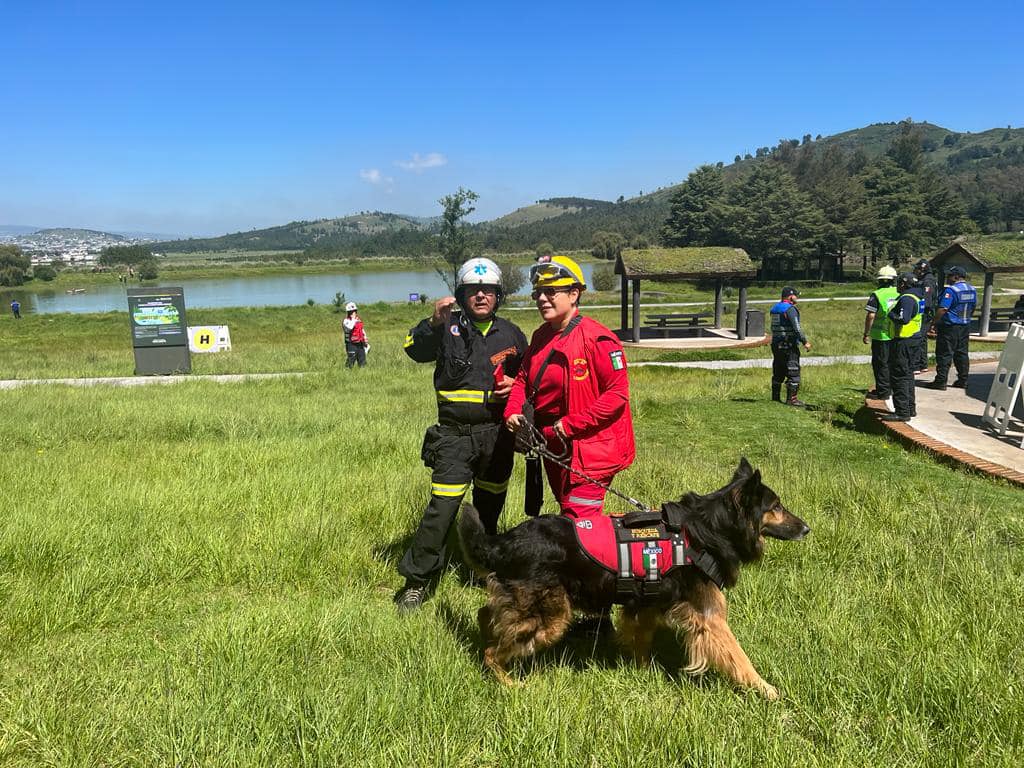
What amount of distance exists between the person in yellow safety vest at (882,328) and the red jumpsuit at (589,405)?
6.80m

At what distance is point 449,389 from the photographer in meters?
3.70

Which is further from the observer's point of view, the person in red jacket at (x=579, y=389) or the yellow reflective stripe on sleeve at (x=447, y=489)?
the yellow reflective stripe on sleeve at (x=447, y=489)

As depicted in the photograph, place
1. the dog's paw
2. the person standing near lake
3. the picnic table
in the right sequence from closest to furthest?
the dog's paw < the person standing near lake < the picnic table

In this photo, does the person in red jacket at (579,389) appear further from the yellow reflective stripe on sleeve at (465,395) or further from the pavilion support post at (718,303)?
the pavilion support post at (718,303)

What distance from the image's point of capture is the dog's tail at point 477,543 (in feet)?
9.57

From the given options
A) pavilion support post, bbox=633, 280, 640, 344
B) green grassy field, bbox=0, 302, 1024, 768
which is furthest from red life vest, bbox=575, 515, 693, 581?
pavilion support post, bbox=633, 280, 640, 344

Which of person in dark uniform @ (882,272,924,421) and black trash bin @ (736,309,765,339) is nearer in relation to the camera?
person in dark uniform @ (882,272,924,421)

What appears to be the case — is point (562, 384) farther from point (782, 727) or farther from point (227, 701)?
point (227, 701)

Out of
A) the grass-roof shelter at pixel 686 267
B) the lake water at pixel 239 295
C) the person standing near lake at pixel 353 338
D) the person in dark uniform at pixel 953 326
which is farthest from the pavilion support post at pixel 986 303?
the lake water at pixel 239 295

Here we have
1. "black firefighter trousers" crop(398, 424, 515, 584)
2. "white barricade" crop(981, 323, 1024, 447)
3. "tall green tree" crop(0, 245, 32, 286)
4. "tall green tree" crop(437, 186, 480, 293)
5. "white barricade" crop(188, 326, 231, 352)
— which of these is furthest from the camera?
"tall green tree" crop(0, 245, 32, 286)

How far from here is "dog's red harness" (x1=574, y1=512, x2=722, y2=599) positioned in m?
2.78

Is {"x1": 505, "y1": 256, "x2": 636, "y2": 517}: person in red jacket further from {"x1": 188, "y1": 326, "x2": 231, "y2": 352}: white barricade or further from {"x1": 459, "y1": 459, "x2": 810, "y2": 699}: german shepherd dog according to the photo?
{"x1": 188, "y1": 326, "x2": 231, "y2": 352}: white barricade

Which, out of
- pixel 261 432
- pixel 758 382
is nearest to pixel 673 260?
pixel 758 382

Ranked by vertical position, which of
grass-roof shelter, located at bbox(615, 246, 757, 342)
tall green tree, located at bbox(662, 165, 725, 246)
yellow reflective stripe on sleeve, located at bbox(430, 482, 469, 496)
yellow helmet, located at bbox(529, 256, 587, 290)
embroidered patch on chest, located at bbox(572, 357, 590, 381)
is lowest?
yellow reflective stripe on sleeve, located at bbox(430, 482, 469, 496)
